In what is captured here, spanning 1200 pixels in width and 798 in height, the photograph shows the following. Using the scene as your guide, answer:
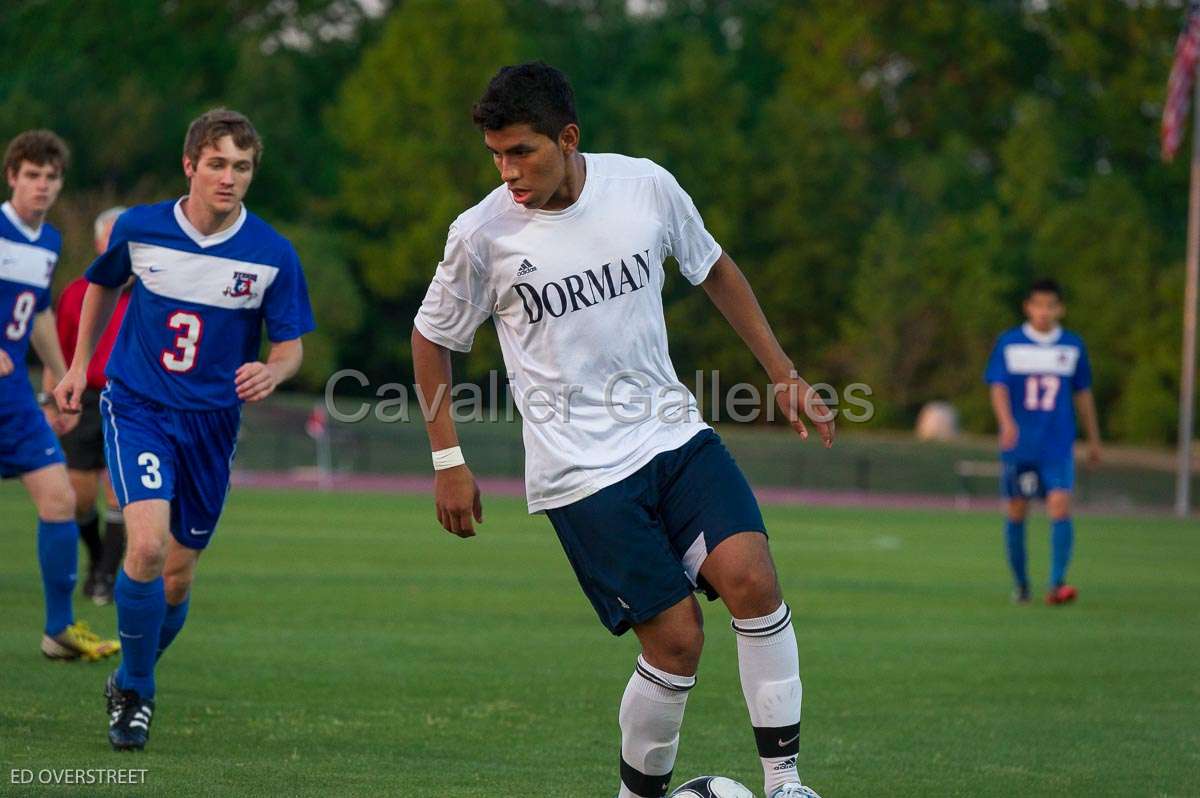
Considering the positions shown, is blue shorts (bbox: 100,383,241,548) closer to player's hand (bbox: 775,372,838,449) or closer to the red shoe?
player's hand (bbox: 775,372,838,449)

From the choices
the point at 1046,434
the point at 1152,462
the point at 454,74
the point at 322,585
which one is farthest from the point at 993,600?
the point at 454,74

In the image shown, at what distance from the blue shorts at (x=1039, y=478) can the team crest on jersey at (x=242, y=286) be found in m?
8.37

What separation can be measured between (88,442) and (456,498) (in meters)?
7.14

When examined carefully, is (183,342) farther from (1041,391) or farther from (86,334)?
(1041,391)

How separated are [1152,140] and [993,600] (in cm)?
4051

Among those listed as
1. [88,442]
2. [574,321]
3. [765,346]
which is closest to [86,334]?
[574,321]

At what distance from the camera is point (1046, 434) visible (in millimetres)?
13953

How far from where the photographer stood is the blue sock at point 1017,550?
44.5 feet

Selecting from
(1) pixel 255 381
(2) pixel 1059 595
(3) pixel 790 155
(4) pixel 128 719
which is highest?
(3) pixel 790 155

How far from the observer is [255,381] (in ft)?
22.3

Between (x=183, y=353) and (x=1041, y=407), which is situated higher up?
(x=183, y=353)

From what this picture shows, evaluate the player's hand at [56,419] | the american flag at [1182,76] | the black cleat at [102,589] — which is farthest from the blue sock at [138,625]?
the american flag at [1182,76]

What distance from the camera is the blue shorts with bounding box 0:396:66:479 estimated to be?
343 inches

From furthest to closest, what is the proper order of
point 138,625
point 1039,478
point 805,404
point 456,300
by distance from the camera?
point 1039,478
point 138,625
point 805,404
point 456,300
